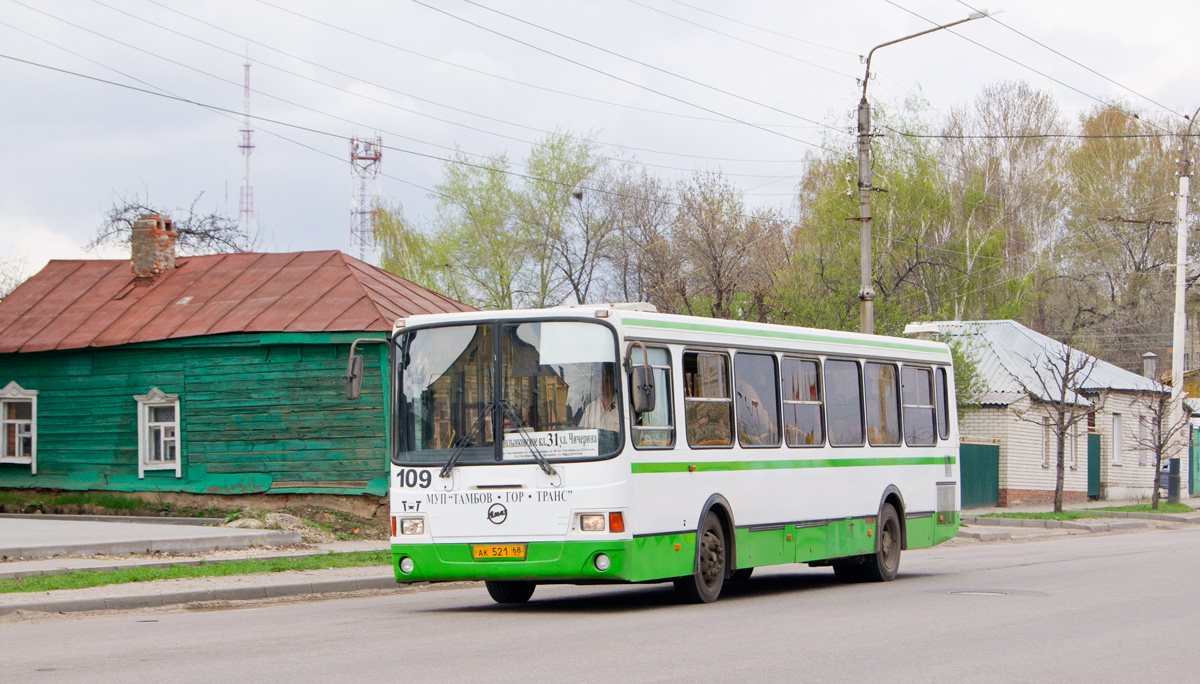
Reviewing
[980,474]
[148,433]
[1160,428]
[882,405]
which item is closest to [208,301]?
[148,433]

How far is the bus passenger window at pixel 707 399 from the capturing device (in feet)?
40.8

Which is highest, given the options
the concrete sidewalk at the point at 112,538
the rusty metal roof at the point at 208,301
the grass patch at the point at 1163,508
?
the rusty metal roof at the point at 208,301

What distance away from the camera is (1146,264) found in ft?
176

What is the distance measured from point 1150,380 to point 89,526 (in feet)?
112

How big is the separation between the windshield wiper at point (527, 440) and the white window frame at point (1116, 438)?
33.9 metres

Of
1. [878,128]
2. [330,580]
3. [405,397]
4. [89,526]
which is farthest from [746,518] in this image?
[878,128]

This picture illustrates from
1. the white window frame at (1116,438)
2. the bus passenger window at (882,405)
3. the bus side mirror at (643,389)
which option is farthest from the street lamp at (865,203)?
the white window frame at (1116,438)

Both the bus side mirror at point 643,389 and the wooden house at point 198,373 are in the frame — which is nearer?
the bus side mirror at point 643,389

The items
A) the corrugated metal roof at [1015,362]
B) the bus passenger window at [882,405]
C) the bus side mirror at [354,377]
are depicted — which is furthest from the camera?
the corrugated metal roof at [1015,362]

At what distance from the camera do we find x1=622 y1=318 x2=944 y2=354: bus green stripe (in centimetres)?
1205

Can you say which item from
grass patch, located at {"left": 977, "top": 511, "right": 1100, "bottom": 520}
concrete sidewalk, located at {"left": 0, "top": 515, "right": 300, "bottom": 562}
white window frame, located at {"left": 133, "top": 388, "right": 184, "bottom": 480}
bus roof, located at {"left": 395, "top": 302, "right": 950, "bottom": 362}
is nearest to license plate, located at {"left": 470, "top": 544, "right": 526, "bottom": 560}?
bus roof, located at {"left": 395, "top": 302, "right": 950, "bottom": 362}

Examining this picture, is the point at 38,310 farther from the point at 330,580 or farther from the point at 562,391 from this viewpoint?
the point at 562,391

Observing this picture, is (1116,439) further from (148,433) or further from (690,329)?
(690,329)

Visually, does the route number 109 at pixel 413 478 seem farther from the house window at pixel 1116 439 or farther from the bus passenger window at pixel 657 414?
the house window at pixel 1116 439
